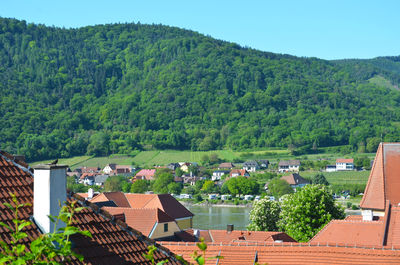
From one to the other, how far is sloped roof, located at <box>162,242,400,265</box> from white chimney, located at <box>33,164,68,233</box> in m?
4.14

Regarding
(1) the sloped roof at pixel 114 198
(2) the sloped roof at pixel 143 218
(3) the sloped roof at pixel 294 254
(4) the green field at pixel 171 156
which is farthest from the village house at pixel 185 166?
(3) the sloped roof at pixel 294 254

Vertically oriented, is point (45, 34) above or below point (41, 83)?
above

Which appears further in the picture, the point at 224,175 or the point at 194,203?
the point at 224,175

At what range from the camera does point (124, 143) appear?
13650 centimetres

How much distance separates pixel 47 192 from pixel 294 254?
5.39 meters

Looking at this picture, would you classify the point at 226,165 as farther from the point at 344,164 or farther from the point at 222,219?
the point at 222,219

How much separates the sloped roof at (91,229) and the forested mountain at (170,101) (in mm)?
112406

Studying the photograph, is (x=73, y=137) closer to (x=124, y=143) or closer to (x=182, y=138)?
(x=124, y=143)

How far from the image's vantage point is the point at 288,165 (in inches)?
4291

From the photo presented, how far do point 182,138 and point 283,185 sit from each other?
58753mm

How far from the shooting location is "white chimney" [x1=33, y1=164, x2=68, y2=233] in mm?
5254

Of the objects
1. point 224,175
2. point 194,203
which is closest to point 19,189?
point 194,203

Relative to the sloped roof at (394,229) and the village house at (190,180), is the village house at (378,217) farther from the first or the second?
the village house at (190,180)

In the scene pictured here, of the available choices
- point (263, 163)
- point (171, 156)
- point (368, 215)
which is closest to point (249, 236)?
point (368, 215)
